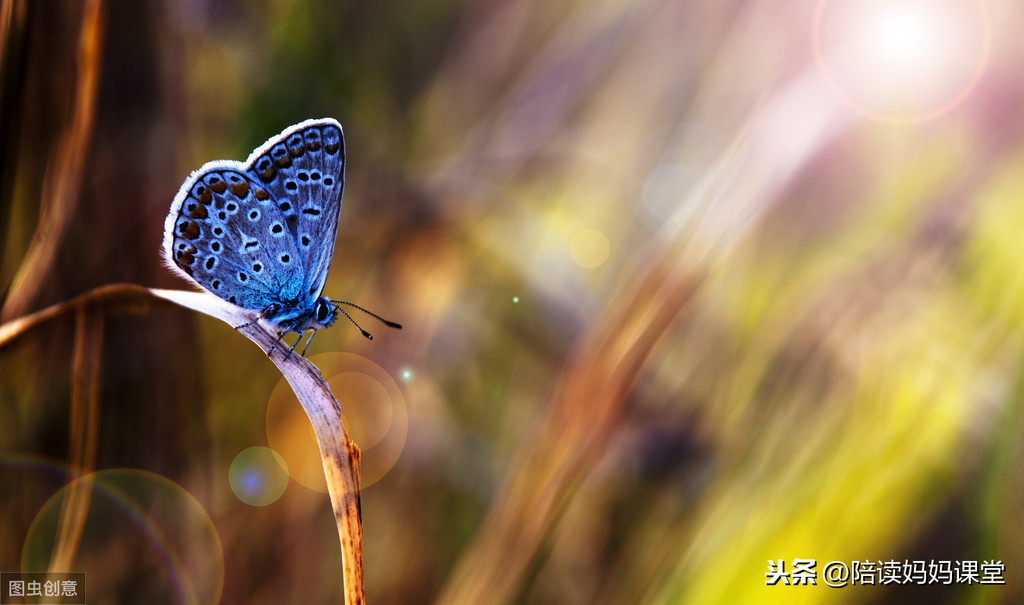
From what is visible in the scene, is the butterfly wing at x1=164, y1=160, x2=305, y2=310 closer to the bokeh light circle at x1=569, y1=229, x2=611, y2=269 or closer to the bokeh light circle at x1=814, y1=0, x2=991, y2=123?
the bokeh light circle at x1=569, y1=229, x2=611, y2=269

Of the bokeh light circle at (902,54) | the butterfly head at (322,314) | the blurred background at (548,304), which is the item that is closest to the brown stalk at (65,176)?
the blurred background at (548,304)

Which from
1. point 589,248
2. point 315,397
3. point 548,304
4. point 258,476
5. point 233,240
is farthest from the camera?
point 589,248

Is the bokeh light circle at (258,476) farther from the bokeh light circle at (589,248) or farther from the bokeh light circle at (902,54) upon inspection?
the bokeh light circle at (902,54)

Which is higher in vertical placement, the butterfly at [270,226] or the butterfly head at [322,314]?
the butterfly at [270,226]

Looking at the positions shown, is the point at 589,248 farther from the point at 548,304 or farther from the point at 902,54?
the point at 902,54

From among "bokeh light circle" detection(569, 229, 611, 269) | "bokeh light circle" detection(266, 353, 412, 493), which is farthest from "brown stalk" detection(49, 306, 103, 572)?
"bokeh light circle" detection(569, 229, 611, 269)

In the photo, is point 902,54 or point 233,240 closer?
point 233,240

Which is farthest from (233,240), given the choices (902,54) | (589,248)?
(902,54)
